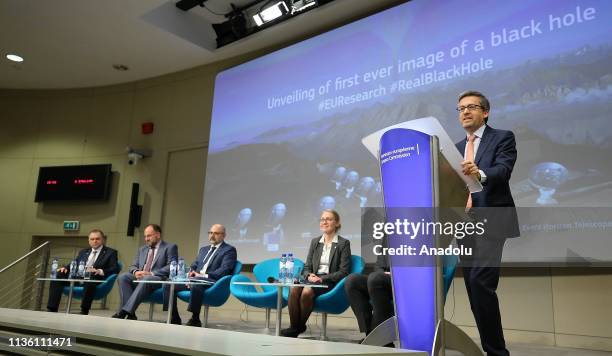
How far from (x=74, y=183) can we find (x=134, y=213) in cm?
137

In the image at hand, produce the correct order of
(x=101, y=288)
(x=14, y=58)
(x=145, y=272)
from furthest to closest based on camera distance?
(x=14, y=58) → (x=101, y=288) → (x=145, y=272)

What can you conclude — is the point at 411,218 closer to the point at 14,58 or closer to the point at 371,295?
the point at 371,295

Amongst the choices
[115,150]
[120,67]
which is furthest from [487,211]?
[115,150]

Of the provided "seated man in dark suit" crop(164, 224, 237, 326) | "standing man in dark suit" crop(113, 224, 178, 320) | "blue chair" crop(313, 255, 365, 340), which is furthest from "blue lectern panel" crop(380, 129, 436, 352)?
"standing man in dark suit" crop(113, 224, 178, 320)

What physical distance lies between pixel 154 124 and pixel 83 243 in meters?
2.20

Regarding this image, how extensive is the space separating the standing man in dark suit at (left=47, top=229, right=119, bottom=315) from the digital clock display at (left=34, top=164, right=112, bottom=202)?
1.91m

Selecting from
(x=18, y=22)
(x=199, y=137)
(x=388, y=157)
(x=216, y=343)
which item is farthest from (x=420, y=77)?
(x=18, y=22)

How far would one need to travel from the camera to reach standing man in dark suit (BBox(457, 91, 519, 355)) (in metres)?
2.15

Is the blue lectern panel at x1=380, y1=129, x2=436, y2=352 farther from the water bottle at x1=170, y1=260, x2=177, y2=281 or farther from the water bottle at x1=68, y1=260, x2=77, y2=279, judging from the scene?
the water bottle at x1=68, y1=260, x2=77, y2=279

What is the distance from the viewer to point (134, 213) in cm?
723

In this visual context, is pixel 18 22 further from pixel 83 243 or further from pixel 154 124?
pixel 83 243

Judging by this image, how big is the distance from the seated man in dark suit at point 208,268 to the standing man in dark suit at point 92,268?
1.26 metres

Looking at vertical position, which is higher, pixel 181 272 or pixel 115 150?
pixel 115 150

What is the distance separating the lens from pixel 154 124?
7543 mm
